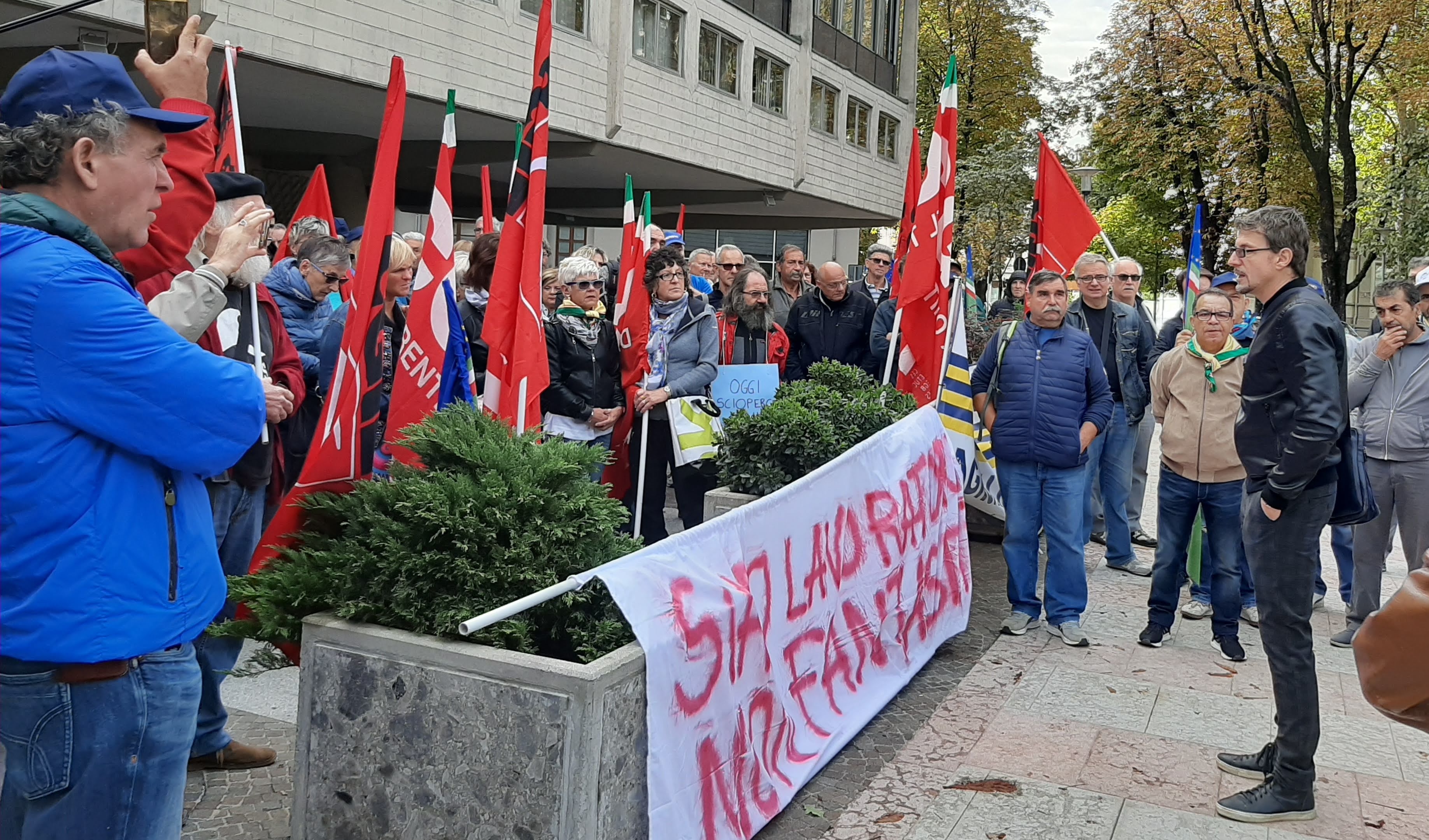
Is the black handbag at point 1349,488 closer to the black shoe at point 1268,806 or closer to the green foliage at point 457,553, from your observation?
the black shoe at point 1268,806

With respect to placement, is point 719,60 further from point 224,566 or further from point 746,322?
point 224,566

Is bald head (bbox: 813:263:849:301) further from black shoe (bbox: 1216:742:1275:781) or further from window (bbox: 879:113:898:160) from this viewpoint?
window (bbox: 879:113:898:160)

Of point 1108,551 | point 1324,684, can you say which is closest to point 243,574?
point 1324,684

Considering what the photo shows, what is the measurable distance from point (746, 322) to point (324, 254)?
360 centimetres

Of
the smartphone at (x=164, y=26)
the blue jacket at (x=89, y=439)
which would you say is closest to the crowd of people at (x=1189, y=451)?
the smartphone at (x=164, y=26)

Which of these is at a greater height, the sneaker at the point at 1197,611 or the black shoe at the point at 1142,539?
the sneaker at the point at 1197,611

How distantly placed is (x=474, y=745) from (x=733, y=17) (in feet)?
80.3

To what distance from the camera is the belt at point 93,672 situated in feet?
7.17

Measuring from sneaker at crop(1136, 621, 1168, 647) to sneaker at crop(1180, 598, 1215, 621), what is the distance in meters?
0.80

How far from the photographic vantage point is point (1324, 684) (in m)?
6.23

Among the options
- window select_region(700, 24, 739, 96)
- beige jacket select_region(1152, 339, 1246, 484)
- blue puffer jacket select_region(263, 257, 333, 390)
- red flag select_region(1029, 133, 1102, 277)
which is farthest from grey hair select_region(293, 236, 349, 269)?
window select_region(700, 24, 739, 96)

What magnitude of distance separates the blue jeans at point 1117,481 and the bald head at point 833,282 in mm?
2199

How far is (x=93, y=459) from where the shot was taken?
2.14 metres

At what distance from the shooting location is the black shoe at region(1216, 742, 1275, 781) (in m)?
4.68
